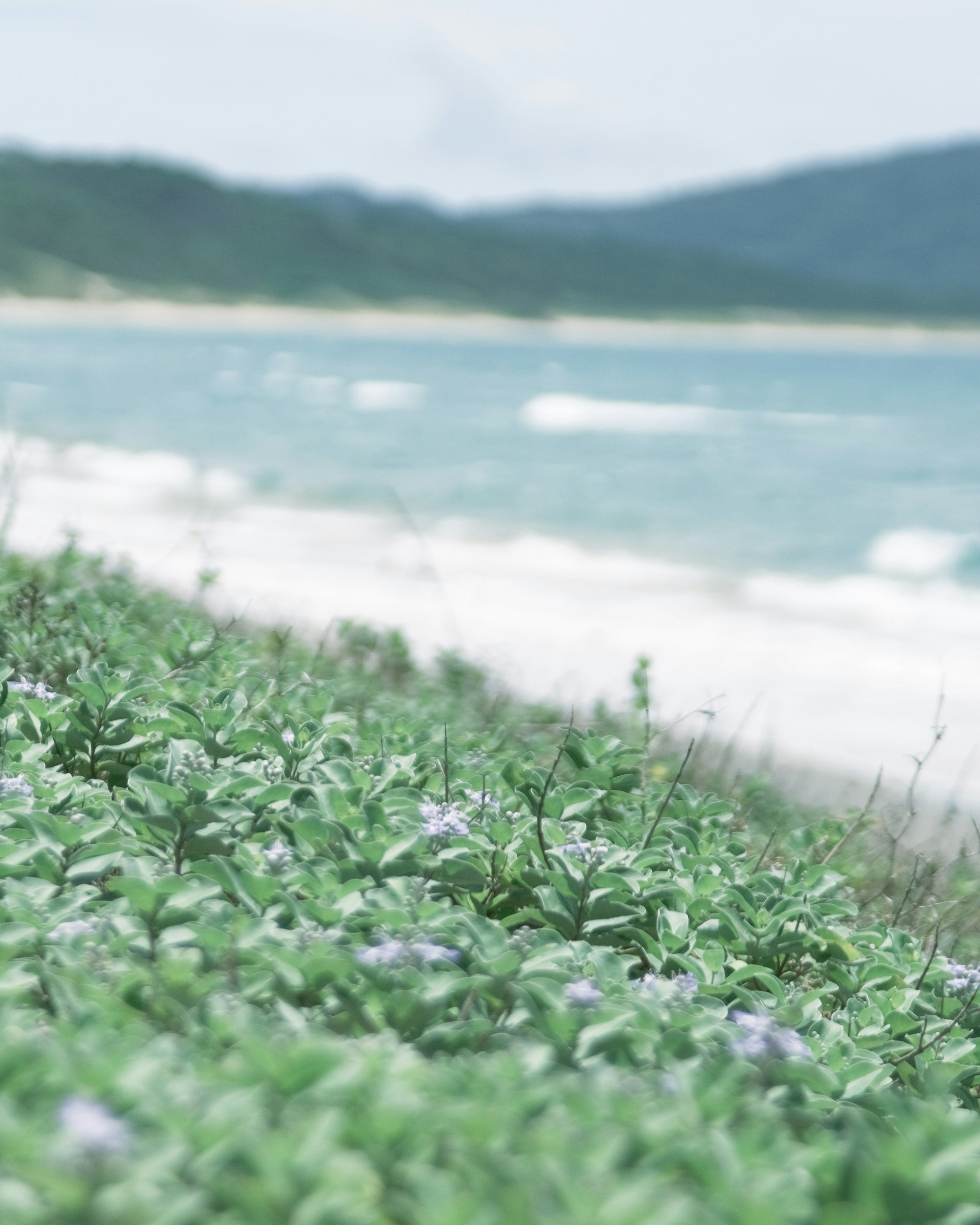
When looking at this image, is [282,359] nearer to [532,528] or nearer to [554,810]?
[532,528]

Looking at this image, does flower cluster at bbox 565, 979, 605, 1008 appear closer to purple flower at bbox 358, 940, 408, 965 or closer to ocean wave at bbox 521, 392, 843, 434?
purple flower at bbox 358, 940, 408, 965

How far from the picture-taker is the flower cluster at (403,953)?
1.86m

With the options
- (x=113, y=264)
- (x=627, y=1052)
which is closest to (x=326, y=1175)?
(x=627, y=1052)

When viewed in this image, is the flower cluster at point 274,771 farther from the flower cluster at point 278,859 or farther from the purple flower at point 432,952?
the purple flower at point 432,952

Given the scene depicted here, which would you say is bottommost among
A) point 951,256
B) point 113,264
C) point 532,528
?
point 532,528

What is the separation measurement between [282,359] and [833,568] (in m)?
43.9

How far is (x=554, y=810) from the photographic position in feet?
9.14

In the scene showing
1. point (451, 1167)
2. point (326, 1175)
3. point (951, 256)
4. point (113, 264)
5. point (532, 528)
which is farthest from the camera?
point (951, 256)

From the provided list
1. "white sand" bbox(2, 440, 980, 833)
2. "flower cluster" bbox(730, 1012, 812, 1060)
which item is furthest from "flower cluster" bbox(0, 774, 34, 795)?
"white sand" bbox(2, 440, 980, 833)

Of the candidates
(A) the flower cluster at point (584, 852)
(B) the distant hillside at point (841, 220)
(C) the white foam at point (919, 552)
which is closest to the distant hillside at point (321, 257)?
(B) the distant hillside at point (841, 220)

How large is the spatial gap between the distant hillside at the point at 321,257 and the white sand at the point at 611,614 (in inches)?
3056

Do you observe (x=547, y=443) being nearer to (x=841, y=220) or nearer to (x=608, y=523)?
(x=608, y=523)

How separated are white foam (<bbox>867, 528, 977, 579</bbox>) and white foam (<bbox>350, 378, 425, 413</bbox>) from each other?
19979mm

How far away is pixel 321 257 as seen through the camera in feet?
341
